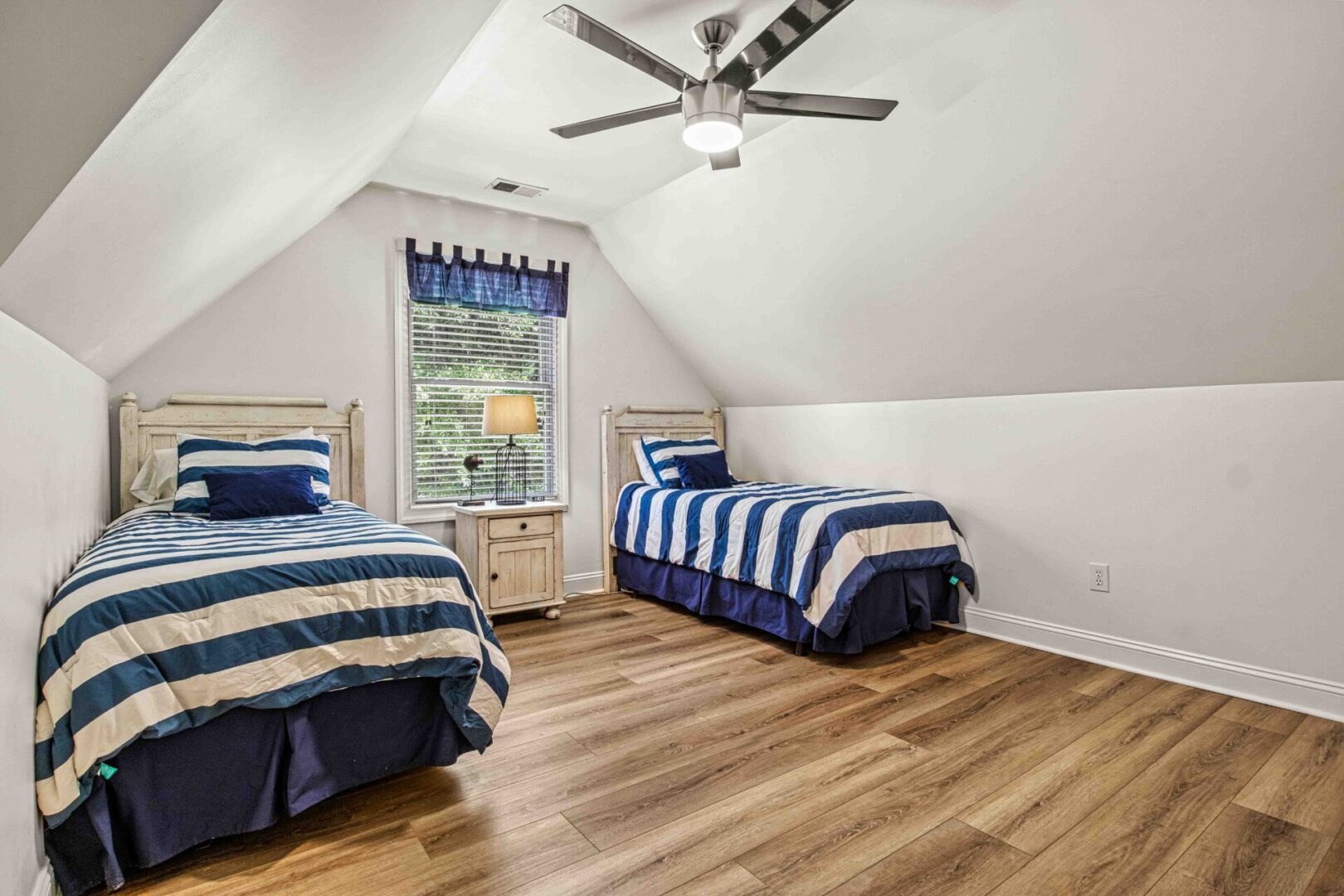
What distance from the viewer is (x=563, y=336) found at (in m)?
4.66

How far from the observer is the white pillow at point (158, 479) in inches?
125

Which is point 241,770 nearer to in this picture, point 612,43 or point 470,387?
point 612,43

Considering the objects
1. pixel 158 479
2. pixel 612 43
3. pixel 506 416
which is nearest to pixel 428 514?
pixel 506 416

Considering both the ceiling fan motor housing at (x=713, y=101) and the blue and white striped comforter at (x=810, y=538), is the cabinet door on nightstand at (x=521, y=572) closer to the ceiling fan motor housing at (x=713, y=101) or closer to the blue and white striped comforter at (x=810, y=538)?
the blue and white striped comforter at (x=810, y=538)

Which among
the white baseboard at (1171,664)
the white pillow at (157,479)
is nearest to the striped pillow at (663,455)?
the white baseboard at (1171,664)

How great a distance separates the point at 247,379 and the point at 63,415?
5.38ft

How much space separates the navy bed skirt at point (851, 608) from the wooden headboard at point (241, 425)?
1.95 meters

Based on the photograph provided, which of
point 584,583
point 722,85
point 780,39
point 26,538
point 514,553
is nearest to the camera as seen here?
point 26,538

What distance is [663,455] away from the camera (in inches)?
181

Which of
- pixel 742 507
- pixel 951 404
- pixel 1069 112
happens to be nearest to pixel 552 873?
pixel 742 507

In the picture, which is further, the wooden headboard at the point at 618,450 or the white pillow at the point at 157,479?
the wooden headboard at the point at 618,450

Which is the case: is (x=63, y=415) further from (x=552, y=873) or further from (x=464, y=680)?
(x=552, y=873)

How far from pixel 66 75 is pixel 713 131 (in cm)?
185

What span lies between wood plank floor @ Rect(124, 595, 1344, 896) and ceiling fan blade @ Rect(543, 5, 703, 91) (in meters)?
2.21
